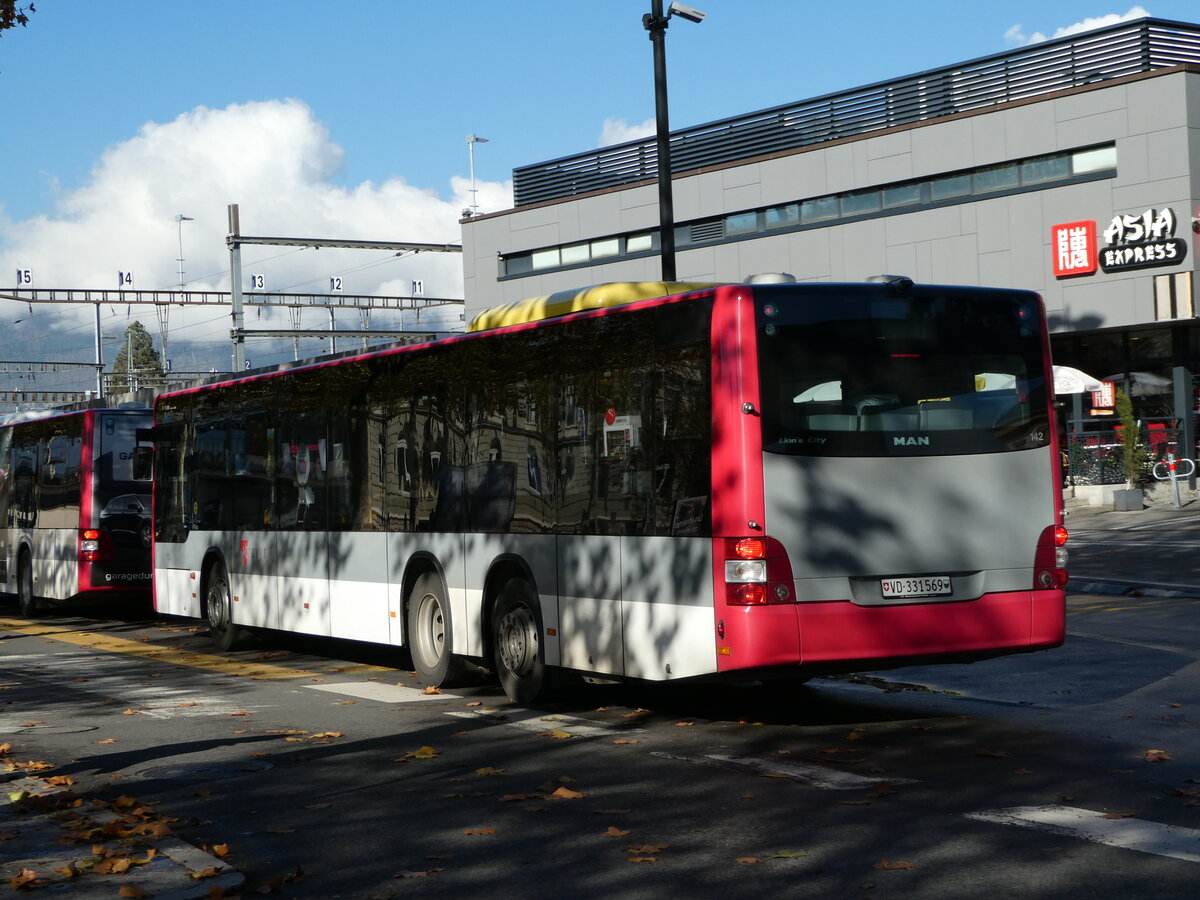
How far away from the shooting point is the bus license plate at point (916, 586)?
32.0 feet

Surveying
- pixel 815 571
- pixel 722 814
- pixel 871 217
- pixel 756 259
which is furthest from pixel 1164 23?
pixel 722 814

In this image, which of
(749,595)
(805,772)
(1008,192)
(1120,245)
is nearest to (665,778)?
(805,772)

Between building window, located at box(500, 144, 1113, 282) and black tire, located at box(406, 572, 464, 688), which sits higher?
building window, located at box(500, 144, 1113, 282)

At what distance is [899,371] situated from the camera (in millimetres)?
9906

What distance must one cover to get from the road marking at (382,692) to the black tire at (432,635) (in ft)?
0.67

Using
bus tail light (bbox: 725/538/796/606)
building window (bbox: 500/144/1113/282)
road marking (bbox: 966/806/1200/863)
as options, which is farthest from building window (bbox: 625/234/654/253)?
road marking (bbox: 966/806/1200/863)

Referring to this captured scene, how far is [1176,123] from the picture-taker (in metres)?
36.1

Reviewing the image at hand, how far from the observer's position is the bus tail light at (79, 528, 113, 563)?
22.1 m

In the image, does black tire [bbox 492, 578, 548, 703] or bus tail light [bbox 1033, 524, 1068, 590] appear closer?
bus tail light [bbox 1033, 524, 1068, 590]

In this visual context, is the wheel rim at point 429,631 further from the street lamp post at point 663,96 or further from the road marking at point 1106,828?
the street lamp post at point 663,96

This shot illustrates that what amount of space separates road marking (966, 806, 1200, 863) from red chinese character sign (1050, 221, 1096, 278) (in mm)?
32645

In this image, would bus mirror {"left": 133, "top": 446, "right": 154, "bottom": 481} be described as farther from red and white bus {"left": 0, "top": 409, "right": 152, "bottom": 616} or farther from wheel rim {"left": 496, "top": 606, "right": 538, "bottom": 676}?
wheel rim {"left": 496, "top": 606, "right": 538, "bottom": 676}

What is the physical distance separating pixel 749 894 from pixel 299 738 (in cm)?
507

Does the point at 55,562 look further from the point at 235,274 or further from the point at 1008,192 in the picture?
the point at 1008,192
